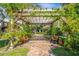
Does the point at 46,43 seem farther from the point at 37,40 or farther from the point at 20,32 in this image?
the point at 20,32

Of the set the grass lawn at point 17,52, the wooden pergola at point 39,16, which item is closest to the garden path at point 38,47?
the grass lawn at point 17,52

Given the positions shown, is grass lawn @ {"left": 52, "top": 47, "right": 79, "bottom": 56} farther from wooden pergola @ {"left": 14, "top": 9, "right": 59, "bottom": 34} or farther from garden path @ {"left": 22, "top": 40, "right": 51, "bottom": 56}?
wooden pergola @ {"left": 14, "top": 9, "right": 59, "bottom": 34}

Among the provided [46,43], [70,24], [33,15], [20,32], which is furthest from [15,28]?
[70,24]

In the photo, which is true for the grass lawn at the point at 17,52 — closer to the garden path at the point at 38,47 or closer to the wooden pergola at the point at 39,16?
the garden path at the point at 38,47

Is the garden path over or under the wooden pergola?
under

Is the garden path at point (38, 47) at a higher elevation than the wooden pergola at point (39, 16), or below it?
below

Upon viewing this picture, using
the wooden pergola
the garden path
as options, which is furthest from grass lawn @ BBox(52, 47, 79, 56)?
the wooden pergola

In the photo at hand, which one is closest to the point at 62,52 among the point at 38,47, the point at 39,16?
the point at 38,47

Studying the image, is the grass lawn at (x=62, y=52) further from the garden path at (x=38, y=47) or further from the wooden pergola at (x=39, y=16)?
the wooden pergola at (x=39, y=16)

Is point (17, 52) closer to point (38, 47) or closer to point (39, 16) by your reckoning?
point (38, 47)

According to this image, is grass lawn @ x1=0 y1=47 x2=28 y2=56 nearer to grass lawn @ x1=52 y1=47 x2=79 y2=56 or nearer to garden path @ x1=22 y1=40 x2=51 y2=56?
garden path @ x1=22 y1=40 x2=51 y2=56

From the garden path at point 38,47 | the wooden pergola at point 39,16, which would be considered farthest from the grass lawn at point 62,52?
the wooden pergola at point 39,16

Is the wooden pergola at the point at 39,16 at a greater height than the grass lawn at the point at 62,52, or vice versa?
the wooden pergola at the point at 39,16

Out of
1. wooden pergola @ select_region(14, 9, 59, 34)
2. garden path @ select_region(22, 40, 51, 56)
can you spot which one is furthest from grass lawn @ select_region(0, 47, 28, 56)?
wooden pergola @ select_region(14, 9, 59, 34)
